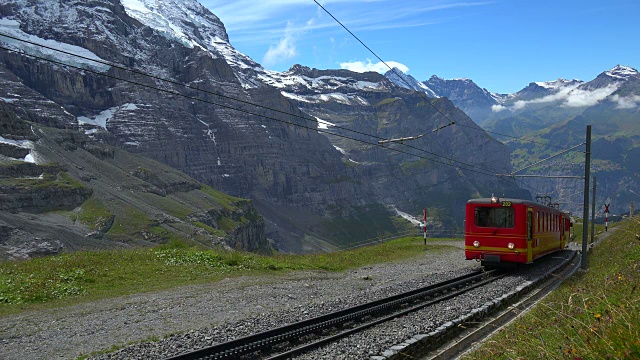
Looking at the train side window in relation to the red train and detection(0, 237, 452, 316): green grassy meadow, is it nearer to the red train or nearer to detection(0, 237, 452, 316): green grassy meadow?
the red train

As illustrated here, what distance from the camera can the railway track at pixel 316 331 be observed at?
10844mm

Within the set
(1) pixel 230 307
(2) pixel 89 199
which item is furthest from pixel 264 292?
(2) pixel 89 199

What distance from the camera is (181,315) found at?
619 inches

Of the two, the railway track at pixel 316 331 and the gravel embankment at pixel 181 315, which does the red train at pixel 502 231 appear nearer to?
the gravel embankment at pixel 181 315

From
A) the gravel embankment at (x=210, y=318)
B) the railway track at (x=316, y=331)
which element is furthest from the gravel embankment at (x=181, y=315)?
the railway track at (x=316, y=331)

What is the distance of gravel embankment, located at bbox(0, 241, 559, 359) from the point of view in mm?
11773

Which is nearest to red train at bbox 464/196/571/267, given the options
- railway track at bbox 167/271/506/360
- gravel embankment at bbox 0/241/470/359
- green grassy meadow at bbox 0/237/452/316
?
gravel embankment at bbox 0/241/470/359

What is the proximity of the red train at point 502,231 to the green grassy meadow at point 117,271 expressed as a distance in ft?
25.7

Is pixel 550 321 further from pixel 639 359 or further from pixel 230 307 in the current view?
pixel 230 307

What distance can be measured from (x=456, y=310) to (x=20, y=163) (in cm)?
16499

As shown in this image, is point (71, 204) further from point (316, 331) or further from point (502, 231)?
point (316, 331)

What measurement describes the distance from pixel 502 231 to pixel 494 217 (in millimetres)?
845

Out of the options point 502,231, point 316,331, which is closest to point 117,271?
point 316,331

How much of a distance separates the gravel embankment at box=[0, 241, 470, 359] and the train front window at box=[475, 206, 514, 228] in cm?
436
